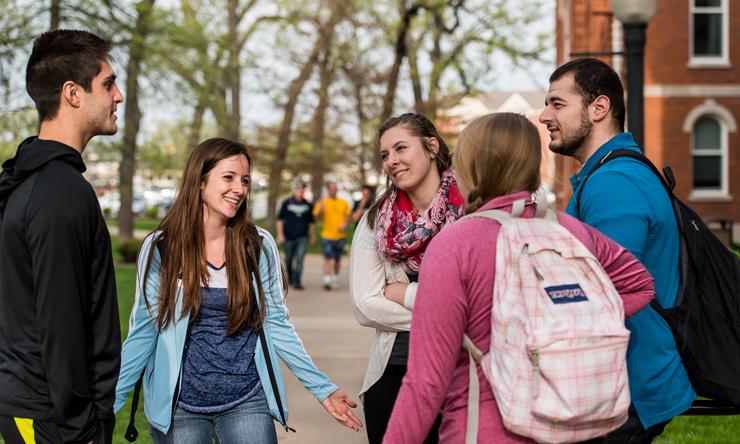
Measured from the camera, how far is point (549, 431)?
8.52 feet

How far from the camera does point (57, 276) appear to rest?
2951mm

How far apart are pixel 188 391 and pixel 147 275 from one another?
0.48 meters

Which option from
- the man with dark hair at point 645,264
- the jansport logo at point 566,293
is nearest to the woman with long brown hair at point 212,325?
the man with dark hair at point 645,264

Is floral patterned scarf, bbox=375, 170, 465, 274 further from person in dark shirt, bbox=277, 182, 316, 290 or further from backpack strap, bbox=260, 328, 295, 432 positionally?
person in dark shirt, bbox=277, 182, 316, 290

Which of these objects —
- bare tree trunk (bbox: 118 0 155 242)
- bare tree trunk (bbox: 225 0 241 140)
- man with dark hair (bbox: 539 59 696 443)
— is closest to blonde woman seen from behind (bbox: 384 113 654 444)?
man with dark hair (bbox: 539 59 696 443)

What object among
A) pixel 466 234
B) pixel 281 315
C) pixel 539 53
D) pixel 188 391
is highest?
pixel 539 53

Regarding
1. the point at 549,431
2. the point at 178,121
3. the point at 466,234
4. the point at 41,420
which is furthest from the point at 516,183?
the point at 178,121

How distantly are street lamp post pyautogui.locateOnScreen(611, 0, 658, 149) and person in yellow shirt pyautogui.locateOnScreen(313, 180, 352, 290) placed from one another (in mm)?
10433

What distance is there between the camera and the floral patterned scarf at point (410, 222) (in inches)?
157

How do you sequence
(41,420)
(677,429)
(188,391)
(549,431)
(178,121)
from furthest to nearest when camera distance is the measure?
(178,121)
(677,429)
(188,391)
(41,420)
(549,431)

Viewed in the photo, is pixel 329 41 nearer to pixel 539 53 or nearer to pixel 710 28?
pixel 539 53

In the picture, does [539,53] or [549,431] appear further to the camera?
[539,53]

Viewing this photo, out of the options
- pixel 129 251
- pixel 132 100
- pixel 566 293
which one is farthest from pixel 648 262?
pixel 132 100

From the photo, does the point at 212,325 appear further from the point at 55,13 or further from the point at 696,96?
the point at 696,96
